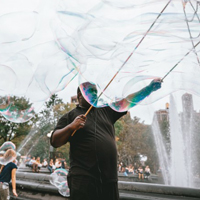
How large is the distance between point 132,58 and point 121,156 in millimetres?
35787

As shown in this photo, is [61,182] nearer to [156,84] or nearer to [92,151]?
[92,151]

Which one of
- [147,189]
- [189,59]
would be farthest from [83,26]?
[147,189]

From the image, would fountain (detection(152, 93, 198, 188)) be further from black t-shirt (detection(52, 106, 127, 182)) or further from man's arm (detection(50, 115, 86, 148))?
man's arm (detection(50, 115, 86, 148))

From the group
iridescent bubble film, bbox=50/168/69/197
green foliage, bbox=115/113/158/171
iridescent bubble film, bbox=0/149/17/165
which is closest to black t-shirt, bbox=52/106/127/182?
iridescent bubble film, bbox=50/168/69/197

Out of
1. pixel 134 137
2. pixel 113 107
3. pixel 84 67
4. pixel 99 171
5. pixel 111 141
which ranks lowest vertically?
pixel 99 171

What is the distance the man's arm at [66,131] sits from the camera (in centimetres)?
209

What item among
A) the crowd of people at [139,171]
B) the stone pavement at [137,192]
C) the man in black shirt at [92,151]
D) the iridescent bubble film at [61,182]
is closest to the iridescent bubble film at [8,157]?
the stone pavement at [137,192]

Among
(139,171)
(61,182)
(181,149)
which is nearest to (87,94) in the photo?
(61,182)

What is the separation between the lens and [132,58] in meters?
2.61

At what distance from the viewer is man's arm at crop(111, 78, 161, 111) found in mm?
2279

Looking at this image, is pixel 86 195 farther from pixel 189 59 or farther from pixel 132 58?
pixel 189 59

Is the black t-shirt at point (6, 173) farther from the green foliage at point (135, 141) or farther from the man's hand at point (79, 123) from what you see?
the green foliage at point (135, 141)

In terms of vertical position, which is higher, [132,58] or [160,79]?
Result: [132,58]

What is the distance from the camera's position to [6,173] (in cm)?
457
